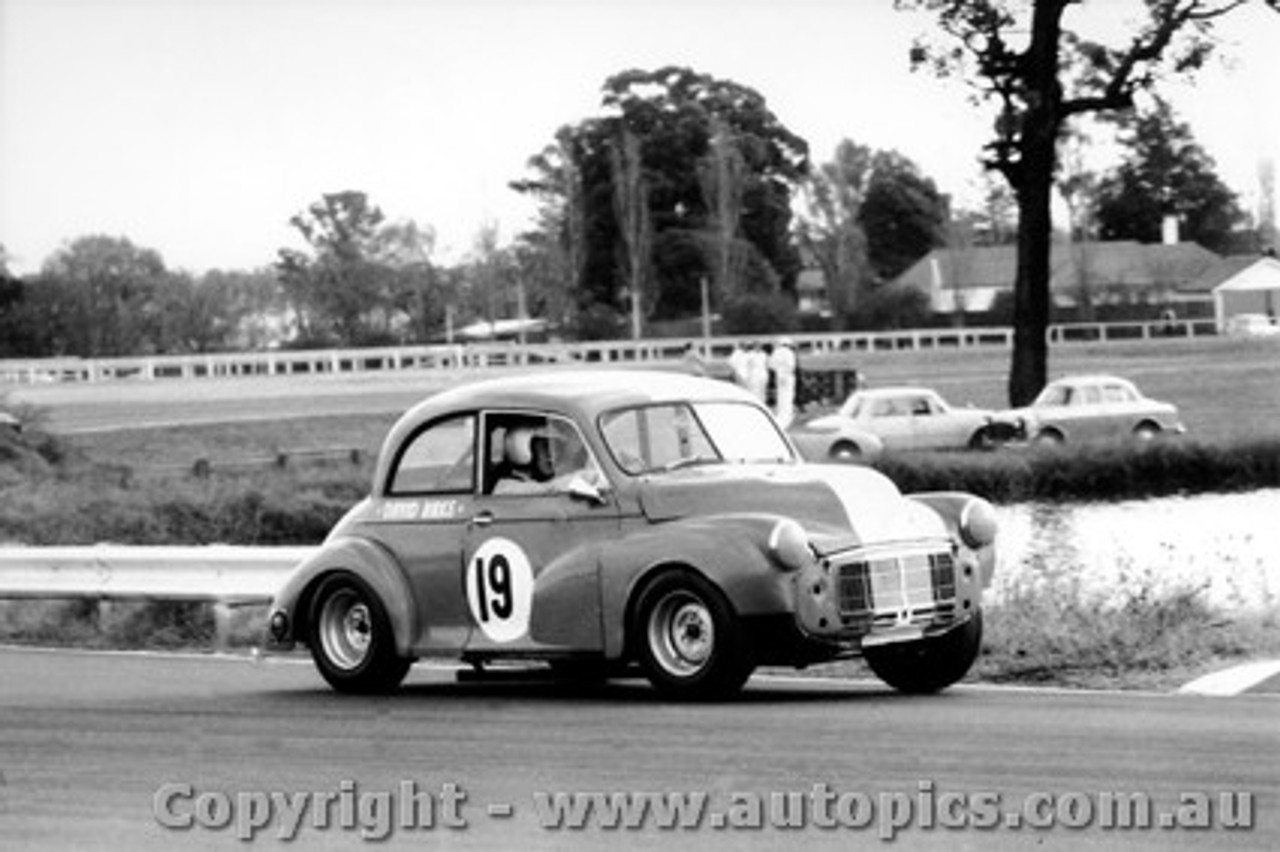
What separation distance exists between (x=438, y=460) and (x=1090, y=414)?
29.4 metres

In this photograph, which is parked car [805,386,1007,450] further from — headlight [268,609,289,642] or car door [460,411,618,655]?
car door [460,411,618,655]

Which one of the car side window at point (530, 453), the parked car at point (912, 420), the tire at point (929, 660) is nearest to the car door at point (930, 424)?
the parked car at point (912, 420)

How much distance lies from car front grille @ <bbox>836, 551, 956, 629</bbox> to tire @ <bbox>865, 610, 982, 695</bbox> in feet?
0.97

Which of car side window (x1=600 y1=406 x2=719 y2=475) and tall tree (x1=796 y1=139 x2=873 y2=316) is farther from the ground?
tall tree (x1=796 y1=139 x2=873 y2=316)

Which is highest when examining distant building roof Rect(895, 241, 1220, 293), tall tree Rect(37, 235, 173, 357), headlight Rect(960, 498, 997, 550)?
distant building roof Rect(895, 241, 1220, 293)

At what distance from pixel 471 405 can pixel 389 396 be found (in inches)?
891

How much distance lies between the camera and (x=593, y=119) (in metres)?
31.4

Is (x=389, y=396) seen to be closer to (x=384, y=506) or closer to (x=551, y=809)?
(x=384, y=506)

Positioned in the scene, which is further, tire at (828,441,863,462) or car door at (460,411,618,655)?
tire at (828,441,863,462)

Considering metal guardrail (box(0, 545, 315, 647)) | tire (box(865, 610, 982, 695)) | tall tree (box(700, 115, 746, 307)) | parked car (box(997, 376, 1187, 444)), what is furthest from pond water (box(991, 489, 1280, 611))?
parked car (box(997, 376, 1187, 444))

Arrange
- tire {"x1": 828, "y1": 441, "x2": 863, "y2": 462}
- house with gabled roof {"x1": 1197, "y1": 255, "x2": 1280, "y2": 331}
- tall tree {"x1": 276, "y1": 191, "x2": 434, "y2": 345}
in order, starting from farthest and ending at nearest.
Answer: house with gabled roof {"x1": 1197, "y1": 255, "x2": 1280, "y2": 331} < tire {"x1": 828, "y1": 441, "x2": 863, "y2": 462} < tall tree {"x1": 276, "y1": 191, "x2": 434, "y2": 345}

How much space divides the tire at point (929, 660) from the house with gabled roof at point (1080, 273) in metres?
36.4

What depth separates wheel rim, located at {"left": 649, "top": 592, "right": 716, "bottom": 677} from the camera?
13.0 m

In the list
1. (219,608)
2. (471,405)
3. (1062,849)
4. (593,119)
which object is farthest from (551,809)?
(593,119)
